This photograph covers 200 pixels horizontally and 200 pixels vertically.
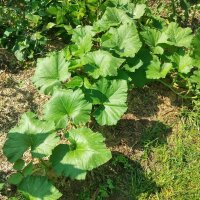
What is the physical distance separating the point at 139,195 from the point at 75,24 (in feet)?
5.69

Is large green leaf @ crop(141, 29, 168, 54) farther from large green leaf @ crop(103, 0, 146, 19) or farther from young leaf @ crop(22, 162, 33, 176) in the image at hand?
young leaf @ crop(22, 162, 33, 176)

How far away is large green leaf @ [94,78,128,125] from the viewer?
11.3 ft

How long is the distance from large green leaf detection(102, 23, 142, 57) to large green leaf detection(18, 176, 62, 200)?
129cm

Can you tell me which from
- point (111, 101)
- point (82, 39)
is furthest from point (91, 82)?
point (82, 39)

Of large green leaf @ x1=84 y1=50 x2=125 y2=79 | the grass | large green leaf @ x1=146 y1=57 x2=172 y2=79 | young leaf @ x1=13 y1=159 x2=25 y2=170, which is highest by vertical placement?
large green leaf @ x1=84 y1=50 x2=125 y2=79

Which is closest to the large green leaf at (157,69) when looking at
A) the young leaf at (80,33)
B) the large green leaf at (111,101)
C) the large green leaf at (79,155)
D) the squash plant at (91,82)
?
the squash plant at (91,82)

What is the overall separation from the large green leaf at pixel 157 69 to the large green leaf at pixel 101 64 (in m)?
0.30

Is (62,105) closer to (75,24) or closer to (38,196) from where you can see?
(38,196)

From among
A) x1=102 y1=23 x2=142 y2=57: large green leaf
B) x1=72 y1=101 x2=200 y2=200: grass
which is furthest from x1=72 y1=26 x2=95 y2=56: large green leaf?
x1=72 y1=101 x2=200 y2=200: grass

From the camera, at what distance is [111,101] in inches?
138

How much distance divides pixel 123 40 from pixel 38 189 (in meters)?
1.50

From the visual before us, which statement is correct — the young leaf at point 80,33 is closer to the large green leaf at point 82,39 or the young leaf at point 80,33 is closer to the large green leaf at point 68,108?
the large green leaf at point 82,39

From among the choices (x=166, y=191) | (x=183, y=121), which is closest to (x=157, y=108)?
(x=183, y=121)

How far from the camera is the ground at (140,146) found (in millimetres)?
3398
